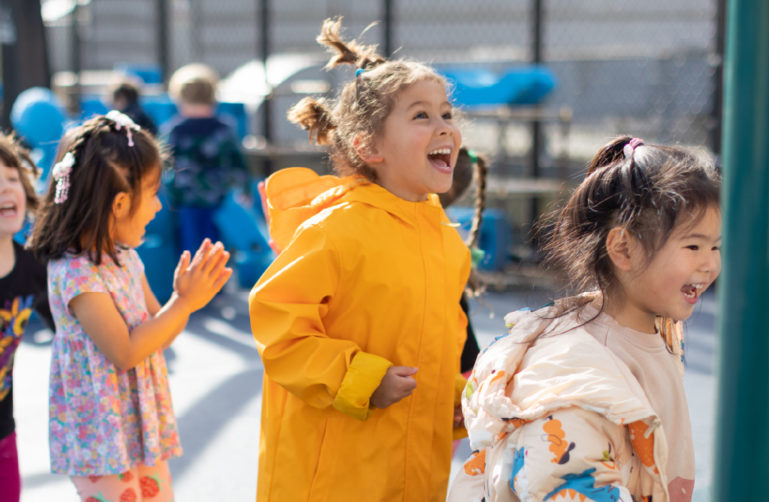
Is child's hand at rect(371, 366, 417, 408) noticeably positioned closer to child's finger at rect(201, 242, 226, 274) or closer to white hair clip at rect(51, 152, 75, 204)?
child's finger at rect(201, 242, 226, 274)

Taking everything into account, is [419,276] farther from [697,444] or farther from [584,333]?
[697,444]

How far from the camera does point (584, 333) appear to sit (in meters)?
1.45

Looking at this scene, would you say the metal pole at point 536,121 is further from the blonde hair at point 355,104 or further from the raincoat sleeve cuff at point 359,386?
the raincoat sleeve cuff at point 359,386

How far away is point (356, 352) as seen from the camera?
1.92 meters

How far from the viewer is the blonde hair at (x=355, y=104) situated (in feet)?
6.99

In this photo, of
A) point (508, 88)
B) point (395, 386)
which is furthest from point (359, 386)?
point (508, 88)

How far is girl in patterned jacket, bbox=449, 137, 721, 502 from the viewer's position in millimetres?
1325

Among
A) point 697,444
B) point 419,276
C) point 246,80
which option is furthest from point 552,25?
point 419,276

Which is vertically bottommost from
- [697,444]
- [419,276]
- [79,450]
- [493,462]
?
[697,444]

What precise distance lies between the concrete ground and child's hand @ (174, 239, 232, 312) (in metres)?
0.71

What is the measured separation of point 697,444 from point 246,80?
7.57 metres

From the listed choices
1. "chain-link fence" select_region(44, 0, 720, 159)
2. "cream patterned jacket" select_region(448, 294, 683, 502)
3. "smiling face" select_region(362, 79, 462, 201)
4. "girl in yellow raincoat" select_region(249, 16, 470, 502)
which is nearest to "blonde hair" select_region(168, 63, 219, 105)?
"chain-link fence" select_region(44, 0, 720, 159)

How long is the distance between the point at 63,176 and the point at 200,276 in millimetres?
413

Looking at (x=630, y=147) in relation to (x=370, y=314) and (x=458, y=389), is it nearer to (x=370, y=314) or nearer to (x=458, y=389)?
(x=370, y=314)
